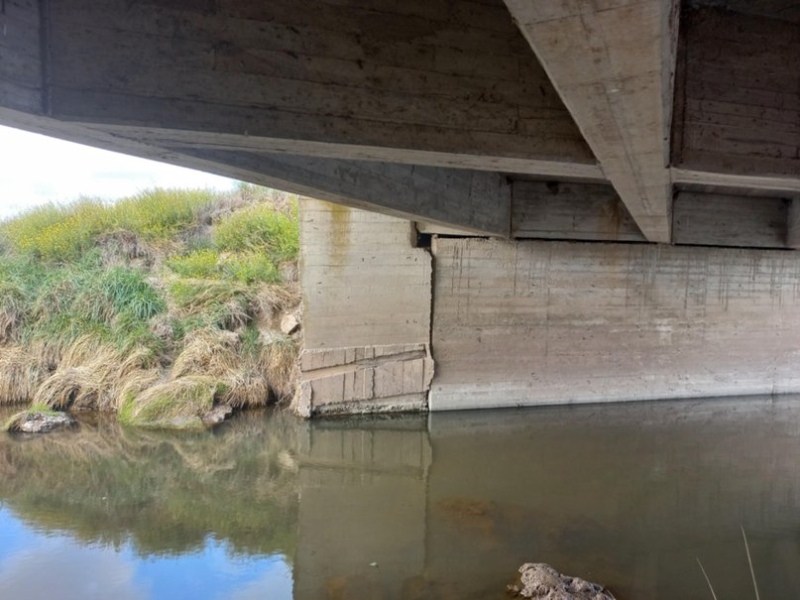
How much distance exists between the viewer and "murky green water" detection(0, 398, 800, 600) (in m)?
4.56

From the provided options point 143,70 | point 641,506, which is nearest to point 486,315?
point 641,506

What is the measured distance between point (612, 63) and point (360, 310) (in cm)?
665

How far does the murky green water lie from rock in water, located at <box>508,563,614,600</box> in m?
0.20

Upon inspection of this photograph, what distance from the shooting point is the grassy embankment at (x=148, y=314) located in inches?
337

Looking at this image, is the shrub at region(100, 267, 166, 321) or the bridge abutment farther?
the shrub at region(100, 267, 166, 321)

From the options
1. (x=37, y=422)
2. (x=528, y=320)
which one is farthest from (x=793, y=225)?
(x=37, y=422)

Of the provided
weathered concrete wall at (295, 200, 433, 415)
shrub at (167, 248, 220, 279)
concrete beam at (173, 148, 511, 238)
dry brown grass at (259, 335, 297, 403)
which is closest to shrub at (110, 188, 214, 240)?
shrub at (167, 248, 220, 279)

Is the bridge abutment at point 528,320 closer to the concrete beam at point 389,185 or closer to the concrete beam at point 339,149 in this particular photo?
the concrete beam at point 389,185

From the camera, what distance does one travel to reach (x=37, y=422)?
768 centimetres

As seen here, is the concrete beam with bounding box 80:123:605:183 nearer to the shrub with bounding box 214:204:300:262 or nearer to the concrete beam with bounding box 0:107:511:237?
the concrete beam with bounding box 0:107:511:237

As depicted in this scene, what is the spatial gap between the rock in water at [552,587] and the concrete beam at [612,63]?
2926 mm

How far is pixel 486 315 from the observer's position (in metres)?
8.87

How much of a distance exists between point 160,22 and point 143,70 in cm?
24

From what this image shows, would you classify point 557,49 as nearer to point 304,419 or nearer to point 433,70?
point 433,70
